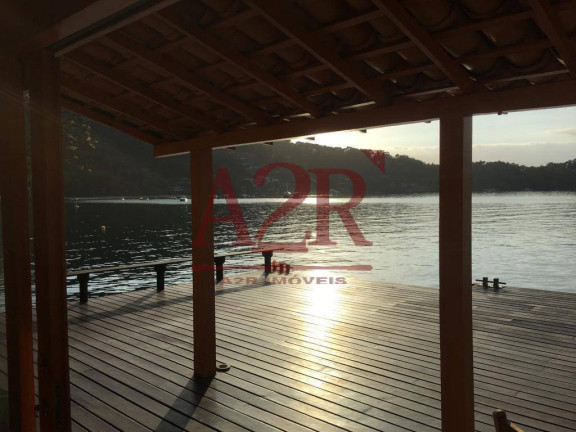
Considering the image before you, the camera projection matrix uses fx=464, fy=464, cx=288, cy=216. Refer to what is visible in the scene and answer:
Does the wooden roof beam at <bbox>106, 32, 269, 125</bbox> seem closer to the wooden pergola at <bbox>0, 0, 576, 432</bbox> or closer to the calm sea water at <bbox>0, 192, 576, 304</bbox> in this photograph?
the wooden pergola at <bbox>0, 0, 576, 432</bbox>

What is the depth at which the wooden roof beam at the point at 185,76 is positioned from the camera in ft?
10.4

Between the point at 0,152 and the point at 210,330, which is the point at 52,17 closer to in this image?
the point at 0,152

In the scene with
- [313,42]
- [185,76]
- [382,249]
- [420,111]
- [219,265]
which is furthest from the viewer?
[382,249]

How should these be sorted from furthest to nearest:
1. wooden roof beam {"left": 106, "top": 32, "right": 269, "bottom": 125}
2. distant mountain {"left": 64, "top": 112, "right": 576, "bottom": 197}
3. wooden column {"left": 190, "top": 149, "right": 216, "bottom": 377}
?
distant mountain {"left": 64, "top": 112, "right": 576, "bottom": 197} → wooden column {"left": 190, "top": 149, "right": 216, "bottom": 377} → wooden roof beam {"left": 106, "top": 32, "right": 269, "bottom": 125}

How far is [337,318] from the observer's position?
703 centimetres

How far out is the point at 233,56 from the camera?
3.05 metres

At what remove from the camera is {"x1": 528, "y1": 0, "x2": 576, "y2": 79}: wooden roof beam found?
6.51 ft

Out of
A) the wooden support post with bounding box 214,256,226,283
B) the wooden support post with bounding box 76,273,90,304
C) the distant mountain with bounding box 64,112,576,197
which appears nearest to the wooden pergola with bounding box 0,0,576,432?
the wooden support post with bounding box 76,273,90,304

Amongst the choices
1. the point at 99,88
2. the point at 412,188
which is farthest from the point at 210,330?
the point at 412,188

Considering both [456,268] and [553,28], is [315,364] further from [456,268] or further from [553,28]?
[553,28]

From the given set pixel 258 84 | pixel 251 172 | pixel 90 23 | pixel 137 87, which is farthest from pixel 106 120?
pixel 251 172

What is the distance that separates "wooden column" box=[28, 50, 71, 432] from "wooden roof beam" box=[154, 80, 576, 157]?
2.08 m

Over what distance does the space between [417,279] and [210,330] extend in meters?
22.5

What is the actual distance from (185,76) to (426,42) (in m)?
1.85
